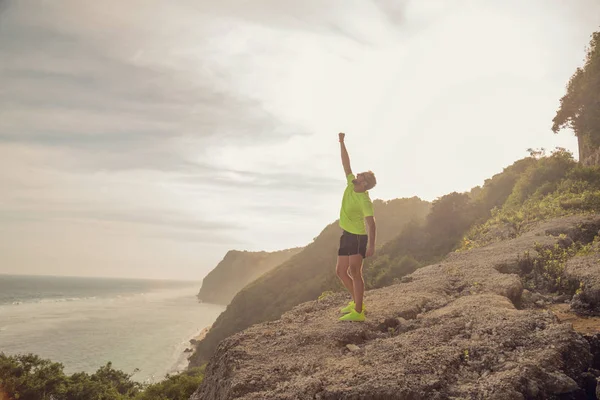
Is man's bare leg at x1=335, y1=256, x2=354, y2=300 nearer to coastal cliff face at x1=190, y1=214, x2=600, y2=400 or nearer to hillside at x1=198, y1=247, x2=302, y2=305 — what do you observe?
coastal cliff face at x1=190, y1=214, x2=600, y2=400

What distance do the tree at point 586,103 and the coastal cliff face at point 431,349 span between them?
18522 millimetres

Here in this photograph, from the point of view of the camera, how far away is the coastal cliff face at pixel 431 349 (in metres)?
3.64

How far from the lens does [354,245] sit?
19.4ft

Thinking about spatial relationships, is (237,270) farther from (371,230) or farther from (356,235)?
(371,230)

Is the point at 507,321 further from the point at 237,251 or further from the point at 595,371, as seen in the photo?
the point at 237,251

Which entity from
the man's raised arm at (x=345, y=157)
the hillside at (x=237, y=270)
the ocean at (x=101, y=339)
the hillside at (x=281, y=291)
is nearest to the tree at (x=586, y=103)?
the hillside at (x=281, y=291)

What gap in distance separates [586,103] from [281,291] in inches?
1500

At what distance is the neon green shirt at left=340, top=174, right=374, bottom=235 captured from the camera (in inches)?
232

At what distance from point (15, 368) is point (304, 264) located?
3607 centimetres

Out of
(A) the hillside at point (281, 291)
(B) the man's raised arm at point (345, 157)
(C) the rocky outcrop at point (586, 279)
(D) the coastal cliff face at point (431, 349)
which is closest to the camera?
(D) the coastal cliff face at point (431, 349)

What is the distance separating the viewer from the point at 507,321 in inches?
187

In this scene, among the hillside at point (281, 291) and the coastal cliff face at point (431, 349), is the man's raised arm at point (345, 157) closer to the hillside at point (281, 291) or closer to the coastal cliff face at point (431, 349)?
the coastal cliff face at point (431, 349)

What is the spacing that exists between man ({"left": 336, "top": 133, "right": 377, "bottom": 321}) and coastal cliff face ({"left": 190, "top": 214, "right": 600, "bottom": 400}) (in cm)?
52

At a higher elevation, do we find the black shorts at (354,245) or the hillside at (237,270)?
the black shorts at (354,245)
